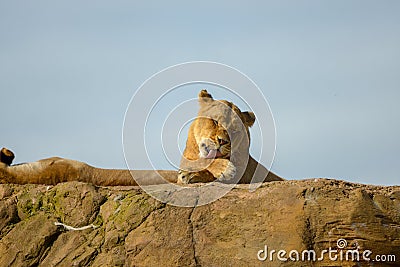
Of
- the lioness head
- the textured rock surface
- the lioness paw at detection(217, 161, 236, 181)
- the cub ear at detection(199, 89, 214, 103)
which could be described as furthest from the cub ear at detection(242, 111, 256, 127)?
the textured rock surface

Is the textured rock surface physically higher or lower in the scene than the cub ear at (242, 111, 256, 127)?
lower

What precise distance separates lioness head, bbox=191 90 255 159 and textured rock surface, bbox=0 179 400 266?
154 cm

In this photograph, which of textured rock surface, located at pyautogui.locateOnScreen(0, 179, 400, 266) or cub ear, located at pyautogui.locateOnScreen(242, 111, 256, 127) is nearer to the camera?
textured rock surface, located at pyautogui.locateOnScreen(0, 179, 400, 266)

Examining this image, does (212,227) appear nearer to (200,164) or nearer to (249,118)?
(200,164)

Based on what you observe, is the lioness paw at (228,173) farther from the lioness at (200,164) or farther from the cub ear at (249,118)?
the cub ear at (249,118)

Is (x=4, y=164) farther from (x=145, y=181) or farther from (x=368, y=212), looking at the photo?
(x=368, y=212)

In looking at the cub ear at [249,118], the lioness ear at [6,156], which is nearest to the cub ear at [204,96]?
the cub ear at [249,118]

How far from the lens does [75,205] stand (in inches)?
406

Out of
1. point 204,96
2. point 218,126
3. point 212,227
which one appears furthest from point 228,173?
point 212,227

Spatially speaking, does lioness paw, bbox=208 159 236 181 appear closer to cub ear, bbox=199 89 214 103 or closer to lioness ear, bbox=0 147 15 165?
cub ear, bbox=199 89 214 103

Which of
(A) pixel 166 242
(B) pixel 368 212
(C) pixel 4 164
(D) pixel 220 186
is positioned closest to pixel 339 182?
(B) pixel 368 212

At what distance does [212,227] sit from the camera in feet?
31.9

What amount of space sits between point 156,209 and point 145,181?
162cm

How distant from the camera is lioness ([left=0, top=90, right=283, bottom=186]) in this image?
1142cm
